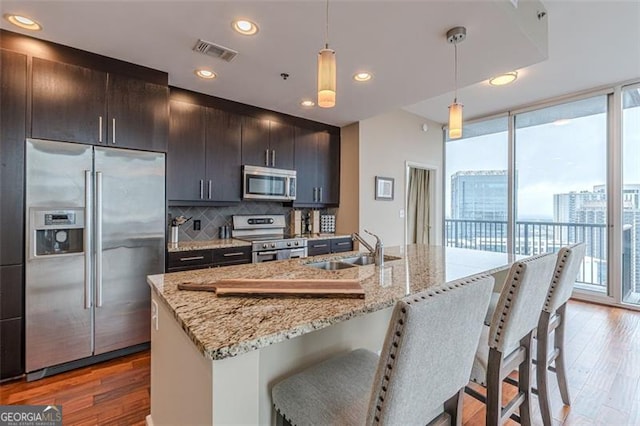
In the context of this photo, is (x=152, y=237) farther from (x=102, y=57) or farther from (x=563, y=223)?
(x=563, y=223)

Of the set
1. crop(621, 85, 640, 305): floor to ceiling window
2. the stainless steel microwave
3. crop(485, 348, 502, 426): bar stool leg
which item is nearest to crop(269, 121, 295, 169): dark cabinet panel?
the stainless steel microwave

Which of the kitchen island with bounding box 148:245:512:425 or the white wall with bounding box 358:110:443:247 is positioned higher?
the white wall with bounding box 358:110:443:247

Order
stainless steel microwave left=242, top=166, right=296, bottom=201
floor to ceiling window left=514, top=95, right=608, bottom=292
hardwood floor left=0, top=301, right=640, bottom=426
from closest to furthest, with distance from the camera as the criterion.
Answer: hardwood floor left=0, top=301, right=640, bottom=426 < stainless steel microwave left=242, top=166, right=296, bottom=201 < floor to ceiling window left=514, top=95, right=608, bottom=292

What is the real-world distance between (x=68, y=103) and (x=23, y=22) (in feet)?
1.72

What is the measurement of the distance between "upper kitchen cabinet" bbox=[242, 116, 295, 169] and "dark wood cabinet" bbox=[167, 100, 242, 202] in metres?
0.11

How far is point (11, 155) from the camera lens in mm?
2092

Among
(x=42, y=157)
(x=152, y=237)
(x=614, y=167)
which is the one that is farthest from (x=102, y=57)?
(x=614, y=167)

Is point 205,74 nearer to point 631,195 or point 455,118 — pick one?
point 455,118

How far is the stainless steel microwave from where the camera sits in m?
3.57

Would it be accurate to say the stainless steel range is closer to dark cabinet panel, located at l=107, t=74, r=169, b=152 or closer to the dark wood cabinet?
the dark wood cabinet

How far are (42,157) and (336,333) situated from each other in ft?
7.85

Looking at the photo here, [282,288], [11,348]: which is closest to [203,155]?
[11,348]

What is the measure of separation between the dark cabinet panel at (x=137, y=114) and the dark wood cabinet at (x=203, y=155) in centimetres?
39

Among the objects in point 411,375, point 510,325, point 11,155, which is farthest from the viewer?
point 11,155
